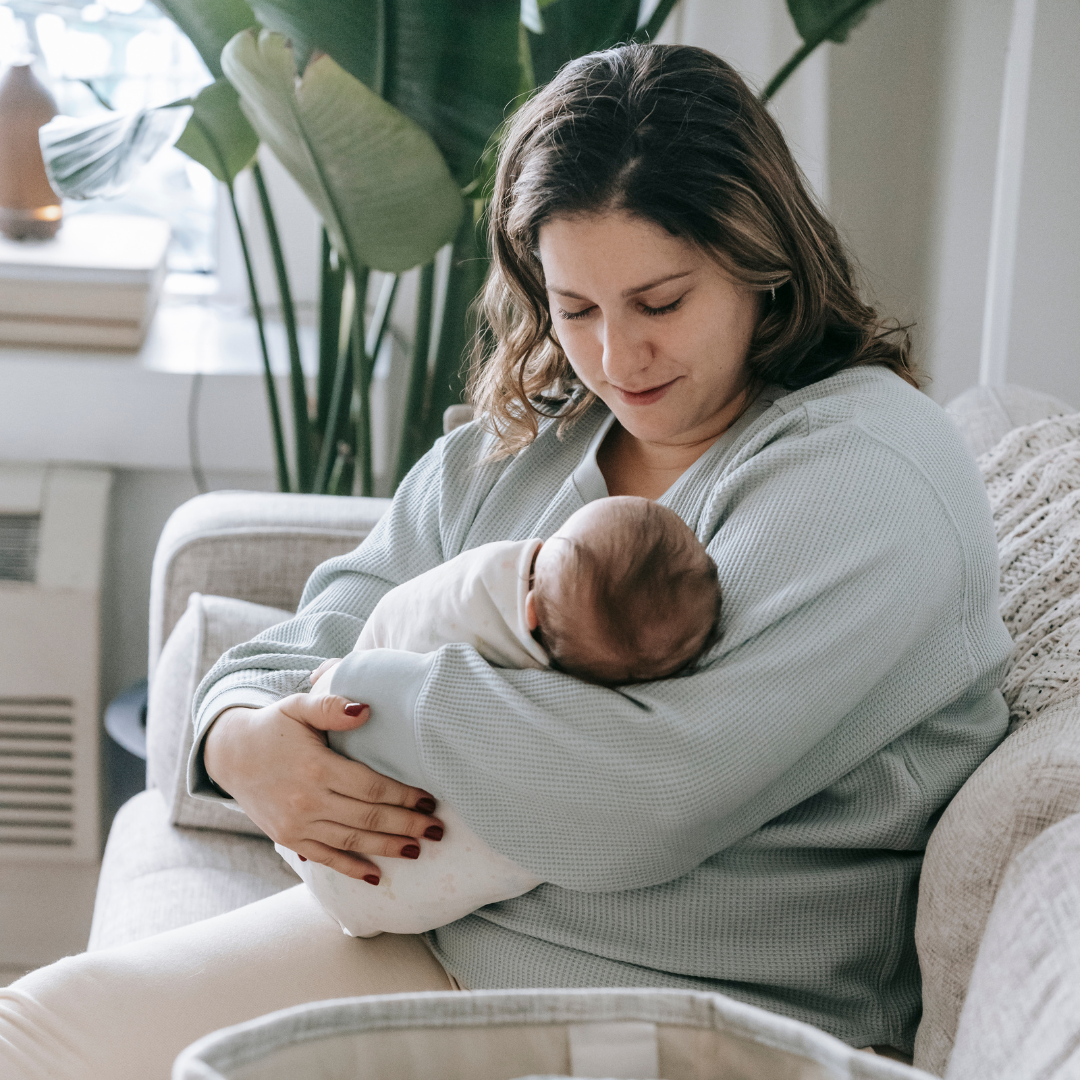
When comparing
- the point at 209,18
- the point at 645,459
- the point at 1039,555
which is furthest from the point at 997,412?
the point at 209,18

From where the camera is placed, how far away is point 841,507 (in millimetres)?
903

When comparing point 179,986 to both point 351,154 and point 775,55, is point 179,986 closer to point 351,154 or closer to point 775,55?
point 351,154

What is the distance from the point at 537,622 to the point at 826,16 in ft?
3.64

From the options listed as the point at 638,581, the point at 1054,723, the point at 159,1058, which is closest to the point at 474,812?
the point at 638,581

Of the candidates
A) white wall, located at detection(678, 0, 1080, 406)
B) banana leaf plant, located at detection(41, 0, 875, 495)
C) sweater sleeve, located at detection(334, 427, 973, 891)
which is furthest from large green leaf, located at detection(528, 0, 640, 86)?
sweater sleeve, located at detection(334, 427, 973, 891)

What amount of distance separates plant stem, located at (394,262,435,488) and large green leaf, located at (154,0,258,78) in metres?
0.41

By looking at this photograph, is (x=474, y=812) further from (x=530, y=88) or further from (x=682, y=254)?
(x=530, y=88)

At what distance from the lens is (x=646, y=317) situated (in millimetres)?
1011

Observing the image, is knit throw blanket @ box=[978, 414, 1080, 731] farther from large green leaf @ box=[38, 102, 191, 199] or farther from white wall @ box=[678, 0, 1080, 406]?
large green leaf @ box=[38, 102, 191, 199]

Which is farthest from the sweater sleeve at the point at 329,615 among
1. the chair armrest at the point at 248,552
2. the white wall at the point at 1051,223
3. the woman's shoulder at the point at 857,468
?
the white wall at the point at 1051,223

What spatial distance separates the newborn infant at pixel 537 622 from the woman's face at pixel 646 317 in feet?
0.53

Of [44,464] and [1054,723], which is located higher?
[1054,723]

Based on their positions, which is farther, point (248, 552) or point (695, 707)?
point (248, 552)

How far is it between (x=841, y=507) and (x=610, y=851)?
0.31 metres
